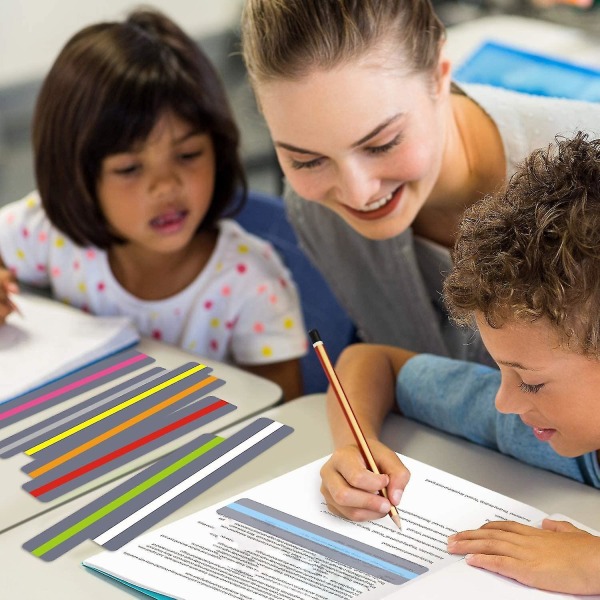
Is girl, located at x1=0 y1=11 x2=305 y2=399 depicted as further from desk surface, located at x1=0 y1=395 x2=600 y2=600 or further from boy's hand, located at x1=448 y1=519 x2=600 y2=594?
boy's hand, located at x1=448 y1=519 x2=600 y2=594

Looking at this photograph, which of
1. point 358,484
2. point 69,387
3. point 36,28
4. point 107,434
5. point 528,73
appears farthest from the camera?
point 36,28

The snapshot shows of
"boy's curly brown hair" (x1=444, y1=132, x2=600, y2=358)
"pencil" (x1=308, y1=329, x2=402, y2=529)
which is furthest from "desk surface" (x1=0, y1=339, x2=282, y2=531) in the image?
"boy's curly brown hair" (x1=444, y1=132, x2=600, y2=358)

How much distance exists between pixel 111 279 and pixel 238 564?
84 centimetres

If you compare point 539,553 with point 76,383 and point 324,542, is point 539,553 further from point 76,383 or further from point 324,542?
point 76,383

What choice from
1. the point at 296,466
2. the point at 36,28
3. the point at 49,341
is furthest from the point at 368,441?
the point at 36,28

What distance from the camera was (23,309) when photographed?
5.35ft

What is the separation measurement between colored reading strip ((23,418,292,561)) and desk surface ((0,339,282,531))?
A: 2cm

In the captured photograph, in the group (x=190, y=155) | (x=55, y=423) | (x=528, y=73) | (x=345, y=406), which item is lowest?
(x=55, y=423)

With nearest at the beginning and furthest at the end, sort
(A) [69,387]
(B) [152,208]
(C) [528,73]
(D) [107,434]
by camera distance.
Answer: (D) [107,434]
(A) [69,387]
(B) [152,208]
(C) [528,73]

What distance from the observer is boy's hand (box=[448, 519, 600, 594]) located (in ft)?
2.99

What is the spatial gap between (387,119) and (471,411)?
0.35m

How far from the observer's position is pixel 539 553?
0.94m

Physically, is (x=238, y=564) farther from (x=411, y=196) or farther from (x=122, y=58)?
(x=122, y=58)

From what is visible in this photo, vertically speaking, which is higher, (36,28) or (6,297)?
(36,28)
